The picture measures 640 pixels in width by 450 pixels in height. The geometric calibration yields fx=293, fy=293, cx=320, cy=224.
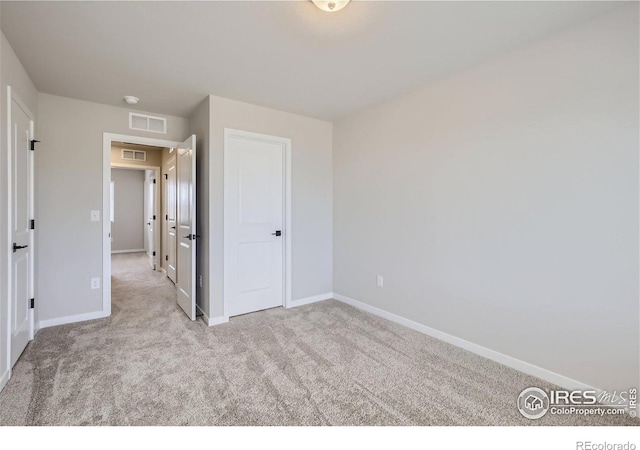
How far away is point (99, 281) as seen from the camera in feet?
10.8

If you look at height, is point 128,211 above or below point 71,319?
above

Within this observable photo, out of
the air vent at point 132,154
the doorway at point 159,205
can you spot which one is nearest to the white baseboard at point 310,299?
the doorway at point 159,205

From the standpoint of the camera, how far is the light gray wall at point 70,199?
2.98 m

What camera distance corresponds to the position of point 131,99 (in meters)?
3.05

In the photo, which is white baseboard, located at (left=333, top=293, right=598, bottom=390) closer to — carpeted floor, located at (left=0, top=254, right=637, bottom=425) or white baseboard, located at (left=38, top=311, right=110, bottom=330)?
carpeted floor, located at (left=0, top=254, right=637, bottom=425)

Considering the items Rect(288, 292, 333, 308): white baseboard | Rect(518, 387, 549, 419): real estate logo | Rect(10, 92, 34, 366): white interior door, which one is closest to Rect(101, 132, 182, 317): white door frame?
Rect(10, 92, 34, 366): white interior door

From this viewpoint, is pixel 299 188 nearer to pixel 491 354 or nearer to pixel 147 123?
pixel 147 123

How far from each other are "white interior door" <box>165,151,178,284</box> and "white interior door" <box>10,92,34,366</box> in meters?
1.83

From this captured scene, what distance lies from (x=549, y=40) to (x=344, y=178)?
7.50 feet

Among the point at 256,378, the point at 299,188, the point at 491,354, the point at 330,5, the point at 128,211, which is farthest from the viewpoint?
the point at 128,211

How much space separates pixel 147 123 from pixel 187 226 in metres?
1.36

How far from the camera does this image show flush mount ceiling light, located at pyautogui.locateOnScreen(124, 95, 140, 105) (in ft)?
9.87

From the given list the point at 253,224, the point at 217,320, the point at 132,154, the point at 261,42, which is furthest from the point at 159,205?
the point at 261,42

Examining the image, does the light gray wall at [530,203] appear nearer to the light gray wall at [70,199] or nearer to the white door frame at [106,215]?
the white door frame at [106,215]
